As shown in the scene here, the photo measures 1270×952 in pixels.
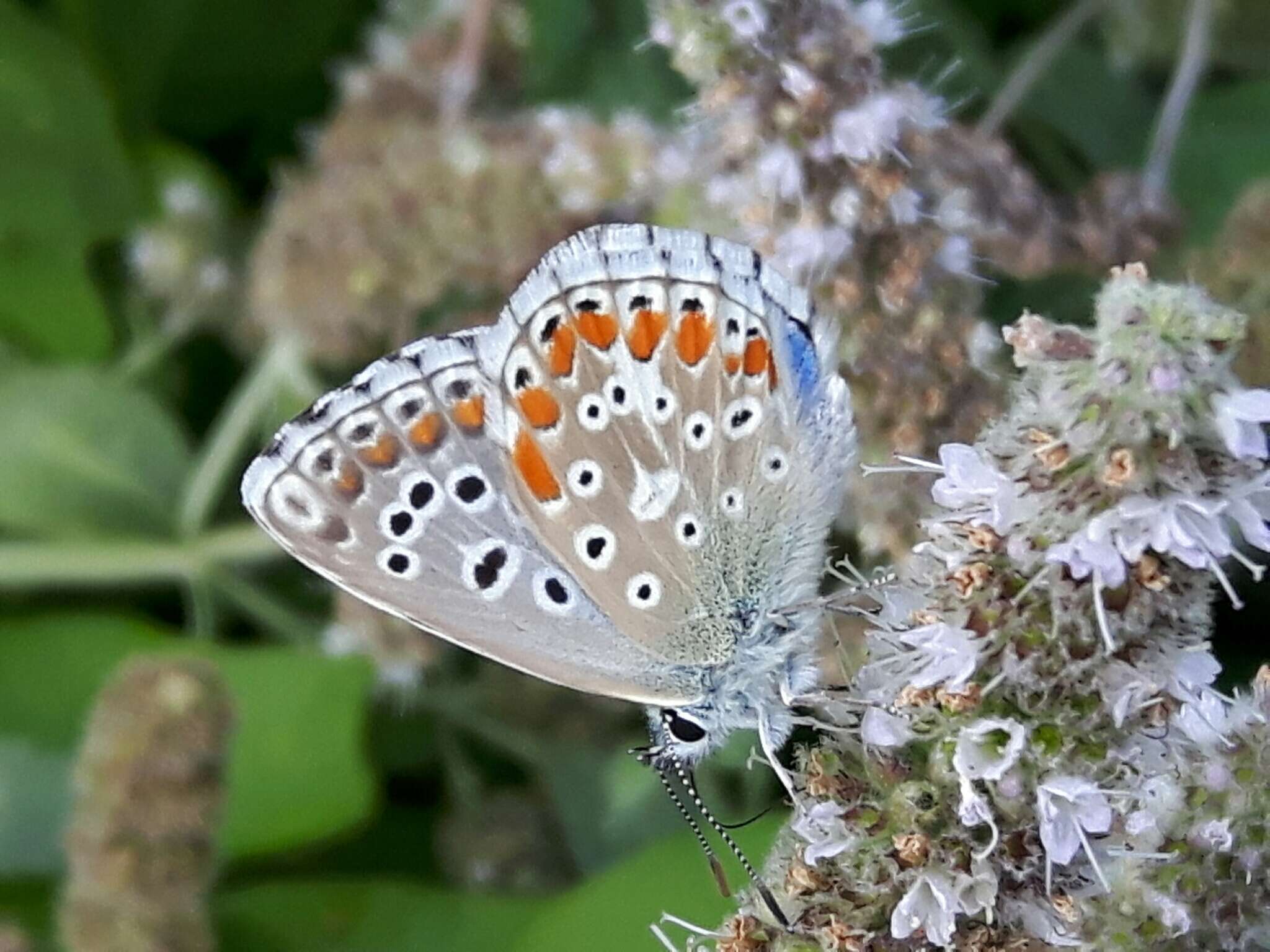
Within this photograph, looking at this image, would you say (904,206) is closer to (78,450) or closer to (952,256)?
(952,256)

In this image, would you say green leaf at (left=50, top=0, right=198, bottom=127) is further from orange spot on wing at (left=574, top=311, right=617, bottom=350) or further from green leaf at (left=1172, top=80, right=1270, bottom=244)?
green leaf at (left=1172, top=80, right=1270, bottom=244)

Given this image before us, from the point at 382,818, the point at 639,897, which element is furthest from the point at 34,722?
the point at 639,897

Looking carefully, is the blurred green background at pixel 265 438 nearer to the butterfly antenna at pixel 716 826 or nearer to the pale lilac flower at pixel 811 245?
the butterfly antenna at pixel 716 826

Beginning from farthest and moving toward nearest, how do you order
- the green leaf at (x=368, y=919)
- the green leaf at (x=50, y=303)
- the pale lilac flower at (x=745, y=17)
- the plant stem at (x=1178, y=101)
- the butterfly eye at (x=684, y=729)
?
1. the green leaf at (x=50, y=303)
2. the green leaf at (x=368, y=919)
3. the plant stem at (x=1178, y=101)
4. the butterfly eye at (x=684, y=729)
5. the pale lilac flower at (x=745, y=17)

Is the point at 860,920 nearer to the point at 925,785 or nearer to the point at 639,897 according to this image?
the point at 925,785

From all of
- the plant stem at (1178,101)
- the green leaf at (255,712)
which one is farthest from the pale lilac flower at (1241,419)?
the green leaf at (255,712)

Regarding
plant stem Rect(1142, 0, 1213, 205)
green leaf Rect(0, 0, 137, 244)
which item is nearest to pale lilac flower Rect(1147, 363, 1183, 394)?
plant stem Rect(1142, 0, 1213, 205)

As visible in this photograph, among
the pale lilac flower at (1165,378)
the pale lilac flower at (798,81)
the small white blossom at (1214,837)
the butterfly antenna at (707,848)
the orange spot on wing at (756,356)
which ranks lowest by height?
the butterfly antenna at (707,848)
